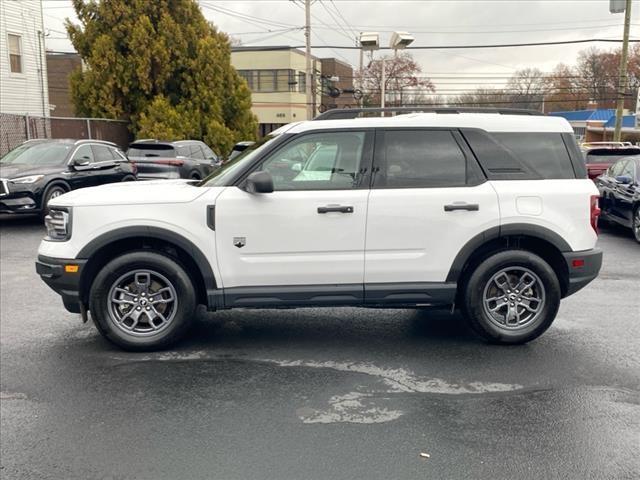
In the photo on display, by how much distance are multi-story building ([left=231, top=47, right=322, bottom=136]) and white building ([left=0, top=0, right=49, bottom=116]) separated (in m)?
31.5

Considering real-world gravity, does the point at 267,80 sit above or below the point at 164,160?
above

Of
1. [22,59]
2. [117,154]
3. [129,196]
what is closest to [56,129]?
[22,59]

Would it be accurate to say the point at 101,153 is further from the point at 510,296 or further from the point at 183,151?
the point at 510,296

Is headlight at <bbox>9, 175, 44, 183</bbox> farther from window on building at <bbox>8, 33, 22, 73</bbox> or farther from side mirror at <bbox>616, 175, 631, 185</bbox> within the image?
window on building at <bbox>8, 33, 22, 73</bbox>

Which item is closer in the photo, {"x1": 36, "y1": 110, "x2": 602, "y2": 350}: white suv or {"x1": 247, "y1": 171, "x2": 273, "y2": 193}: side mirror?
{"x1": 247, "y1": 171, "x2": 273, "y2": 193}: side mirror

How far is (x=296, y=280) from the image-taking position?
16.7ft

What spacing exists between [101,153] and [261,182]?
10.8m

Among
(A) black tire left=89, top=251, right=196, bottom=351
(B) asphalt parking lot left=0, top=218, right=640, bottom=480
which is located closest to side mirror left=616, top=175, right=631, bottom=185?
(B) asphalt parking lot left=0, top=218, right=640, bottom=480

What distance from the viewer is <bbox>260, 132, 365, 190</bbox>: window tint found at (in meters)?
5.11

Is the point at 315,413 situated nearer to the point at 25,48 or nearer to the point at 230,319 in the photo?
the point at 230,319

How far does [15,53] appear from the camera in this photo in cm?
2430

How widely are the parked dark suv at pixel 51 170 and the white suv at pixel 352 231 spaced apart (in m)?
7.84

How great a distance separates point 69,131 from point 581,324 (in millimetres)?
19359

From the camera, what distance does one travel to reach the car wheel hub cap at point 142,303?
5141mm
